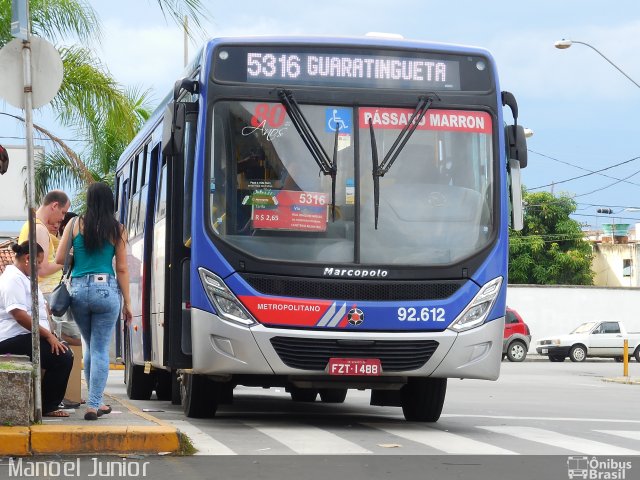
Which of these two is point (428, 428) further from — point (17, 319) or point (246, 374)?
point (17, 319)

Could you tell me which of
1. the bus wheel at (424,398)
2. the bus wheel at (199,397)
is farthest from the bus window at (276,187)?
the bus wheel at (424,398)

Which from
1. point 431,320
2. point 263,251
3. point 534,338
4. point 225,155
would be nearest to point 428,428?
point 431,320

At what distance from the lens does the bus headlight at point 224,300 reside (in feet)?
33.4

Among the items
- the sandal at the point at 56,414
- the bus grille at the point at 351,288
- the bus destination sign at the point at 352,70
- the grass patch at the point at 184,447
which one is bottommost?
the grass patch at the point at 184,447

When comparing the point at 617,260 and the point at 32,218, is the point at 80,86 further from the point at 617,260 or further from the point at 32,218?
the point at 617,260

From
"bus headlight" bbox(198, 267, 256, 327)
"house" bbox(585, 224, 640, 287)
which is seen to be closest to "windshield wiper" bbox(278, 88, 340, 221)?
"bus headlight" bbox(198, 267, 256, 327)

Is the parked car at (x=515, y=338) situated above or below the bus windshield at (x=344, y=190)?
below

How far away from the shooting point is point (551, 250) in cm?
6931

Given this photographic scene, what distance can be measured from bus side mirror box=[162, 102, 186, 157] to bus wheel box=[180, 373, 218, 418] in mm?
2109

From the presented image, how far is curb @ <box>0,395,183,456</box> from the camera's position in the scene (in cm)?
807

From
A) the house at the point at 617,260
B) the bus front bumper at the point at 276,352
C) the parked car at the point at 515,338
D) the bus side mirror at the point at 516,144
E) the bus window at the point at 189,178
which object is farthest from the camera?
the house at the point at 617,260

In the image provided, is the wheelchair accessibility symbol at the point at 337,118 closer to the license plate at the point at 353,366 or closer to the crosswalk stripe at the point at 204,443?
the license plate at the point at 353,366

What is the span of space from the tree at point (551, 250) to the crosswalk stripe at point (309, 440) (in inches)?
2306

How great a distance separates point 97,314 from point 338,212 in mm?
2187
